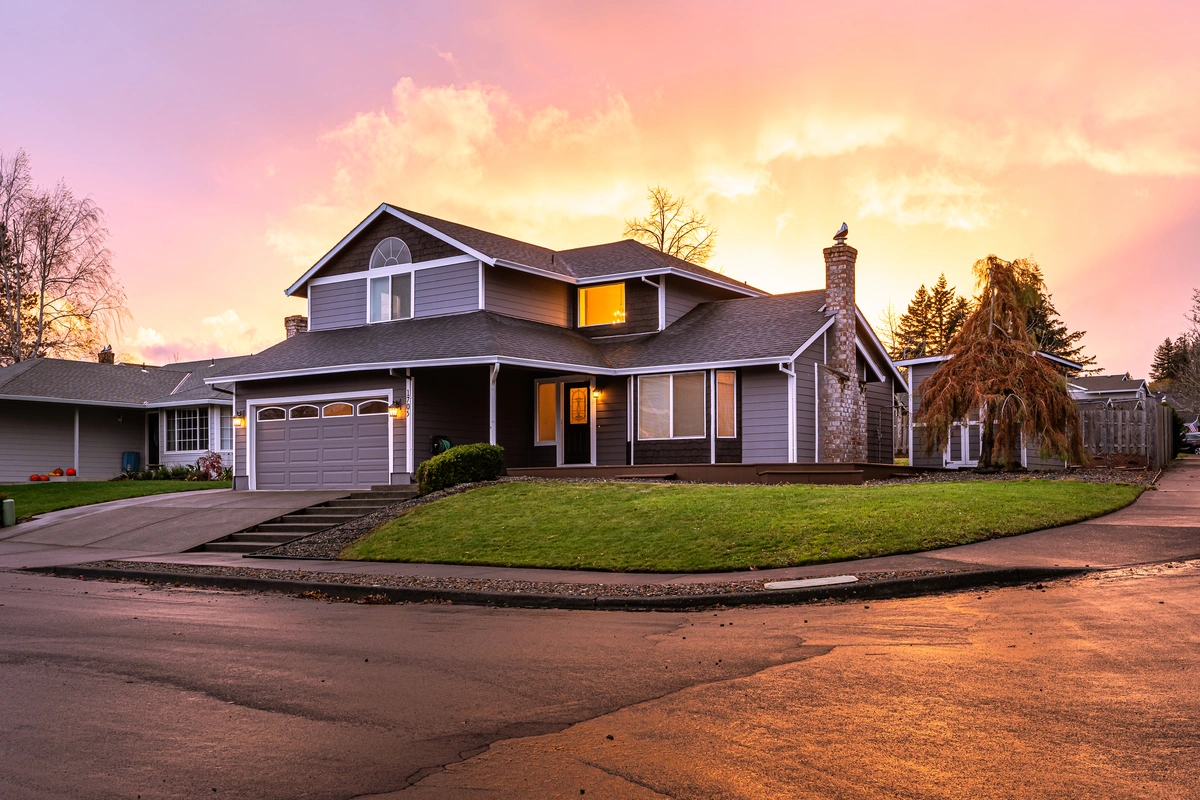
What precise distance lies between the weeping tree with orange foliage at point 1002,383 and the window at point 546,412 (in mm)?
9914

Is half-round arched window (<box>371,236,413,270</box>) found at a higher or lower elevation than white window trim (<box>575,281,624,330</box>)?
higher

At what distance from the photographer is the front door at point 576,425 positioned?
91.5 ft

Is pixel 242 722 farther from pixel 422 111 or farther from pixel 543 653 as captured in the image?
pixel 422 111

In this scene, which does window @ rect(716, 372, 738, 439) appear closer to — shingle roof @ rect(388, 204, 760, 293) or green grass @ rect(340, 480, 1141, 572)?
shingle roof @ rect(388, 204, 760, 293)

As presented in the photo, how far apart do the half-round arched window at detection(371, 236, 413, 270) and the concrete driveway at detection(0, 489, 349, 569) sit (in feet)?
24.5

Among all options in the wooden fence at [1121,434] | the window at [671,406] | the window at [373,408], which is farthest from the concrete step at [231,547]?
the wooden fence at [1121,434]

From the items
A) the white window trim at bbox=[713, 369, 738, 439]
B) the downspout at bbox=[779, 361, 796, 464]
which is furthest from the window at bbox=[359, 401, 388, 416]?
the downspout at bbox=[779, 361, 796, 464]

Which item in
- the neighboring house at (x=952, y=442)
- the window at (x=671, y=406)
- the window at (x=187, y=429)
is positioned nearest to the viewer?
the window at (x=671, y=406)

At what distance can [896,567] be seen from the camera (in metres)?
12.2

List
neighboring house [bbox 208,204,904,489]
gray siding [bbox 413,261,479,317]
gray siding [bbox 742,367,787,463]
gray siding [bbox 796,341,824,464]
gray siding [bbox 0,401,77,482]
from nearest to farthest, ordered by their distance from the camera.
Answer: gray siding [bbox 742,367,787,463] → gray siding [bbox 796,341,824,464] → neighboring house [bbox 208,204,904,489] → gray siding [bbox 413,261,479,317] → gray siding [bbox 0,401,77,482]

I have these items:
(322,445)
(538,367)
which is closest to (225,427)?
(322,445)

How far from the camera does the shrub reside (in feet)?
72.9

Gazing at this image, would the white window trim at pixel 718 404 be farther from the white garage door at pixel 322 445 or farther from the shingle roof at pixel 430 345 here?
the white garage door at pixel 322 445

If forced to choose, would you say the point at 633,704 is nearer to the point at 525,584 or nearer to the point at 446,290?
the point at 525,584
